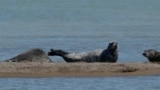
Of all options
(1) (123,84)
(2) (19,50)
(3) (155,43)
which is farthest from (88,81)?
(3) (155,43)

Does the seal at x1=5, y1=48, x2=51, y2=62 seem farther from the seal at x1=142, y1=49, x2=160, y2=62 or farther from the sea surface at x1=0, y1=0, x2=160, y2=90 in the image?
the seal at x1=142, y1=49, x2=160, y2=62

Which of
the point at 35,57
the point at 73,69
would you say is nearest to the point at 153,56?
the point at 73,69

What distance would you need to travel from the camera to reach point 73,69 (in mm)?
17516

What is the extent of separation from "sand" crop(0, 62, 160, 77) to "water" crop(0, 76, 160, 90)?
0.32 metres

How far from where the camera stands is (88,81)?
656 inches

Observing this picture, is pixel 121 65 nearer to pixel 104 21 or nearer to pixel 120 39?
pixel 120 39

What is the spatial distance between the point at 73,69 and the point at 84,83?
43.7 inches

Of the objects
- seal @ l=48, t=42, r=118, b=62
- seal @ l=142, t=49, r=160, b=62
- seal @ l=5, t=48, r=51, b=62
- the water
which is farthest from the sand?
seal @ l=142, t=49, r=160, b=62

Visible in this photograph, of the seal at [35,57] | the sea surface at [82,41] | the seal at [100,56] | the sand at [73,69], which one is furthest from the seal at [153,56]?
the seal at [35,57]

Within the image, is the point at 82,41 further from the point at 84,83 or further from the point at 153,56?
the point at 84,83

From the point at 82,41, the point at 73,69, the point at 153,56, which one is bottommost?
the point at 73,69

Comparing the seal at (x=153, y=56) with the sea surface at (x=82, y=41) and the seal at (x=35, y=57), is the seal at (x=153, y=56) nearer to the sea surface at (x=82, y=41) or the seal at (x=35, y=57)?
the sea surface at (x=82, y=41)

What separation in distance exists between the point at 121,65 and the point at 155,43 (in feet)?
26.1

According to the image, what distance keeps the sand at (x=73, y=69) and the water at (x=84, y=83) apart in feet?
1.05
